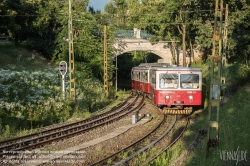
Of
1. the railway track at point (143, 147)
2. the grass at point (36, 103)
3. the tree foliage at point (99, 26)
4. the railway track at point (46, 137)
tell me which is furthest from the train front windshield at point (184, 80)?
the tree foliage at point (99, 26)

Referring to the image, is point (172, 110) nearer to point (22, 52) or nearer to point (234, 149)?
point (234, 149)

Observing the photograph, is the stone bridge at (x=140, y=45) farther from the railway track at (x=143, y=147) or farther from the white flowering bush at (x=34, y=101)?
the railway track at (x=143, y=147)

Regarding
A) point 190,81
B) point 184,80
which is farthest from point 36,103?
point 190,81

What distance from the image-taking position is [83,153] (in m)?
12.1

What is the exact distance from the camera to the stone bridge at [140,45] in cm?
4366

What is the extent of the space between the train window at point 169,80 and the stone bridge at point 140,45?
22.8m

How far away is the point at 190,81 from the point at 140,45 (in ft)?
84.6

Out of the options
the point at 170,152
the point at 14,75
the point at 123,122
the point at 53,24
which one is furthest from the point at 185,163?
the point at 53,24

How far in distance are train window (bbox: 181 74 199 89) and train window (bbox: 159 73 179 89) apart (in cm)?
36

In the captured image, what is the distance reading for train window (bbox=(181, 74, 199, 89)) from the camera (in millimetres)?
19391

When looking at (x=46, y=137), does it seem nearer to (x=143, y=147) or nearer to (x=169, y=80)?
(x=143, y=147)

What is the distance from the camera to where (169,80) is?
19.6 metres

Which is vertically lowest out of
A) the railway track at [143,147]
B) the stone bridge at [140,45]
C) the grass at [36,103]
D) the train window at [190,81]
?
the railway track at [143,147]

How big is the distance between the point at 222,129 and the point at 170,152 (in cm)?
207
